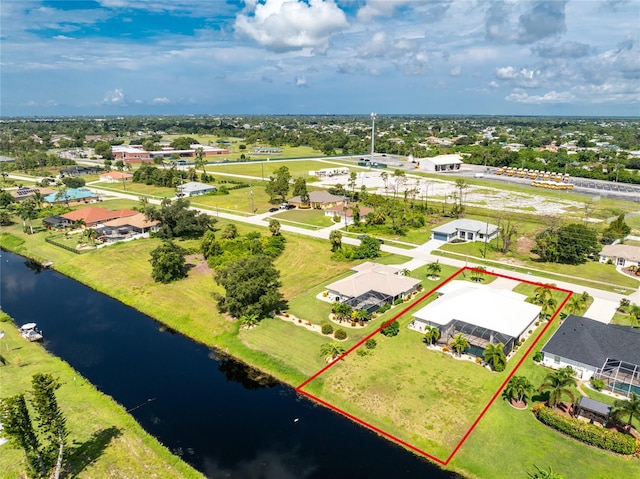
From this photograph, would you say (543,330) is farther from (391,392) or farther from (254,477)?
(254,477)

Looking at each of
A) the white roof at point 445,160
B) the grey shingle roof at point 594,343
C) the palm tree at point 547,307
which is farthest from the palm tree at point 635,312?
the white roof at point 445,160

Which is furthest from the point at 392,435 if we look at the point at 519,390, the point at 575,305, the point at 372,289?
the point at 575,305

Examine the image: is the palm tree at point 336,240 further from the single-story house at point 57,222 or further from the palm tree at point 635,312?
the single-story house at point 57,222

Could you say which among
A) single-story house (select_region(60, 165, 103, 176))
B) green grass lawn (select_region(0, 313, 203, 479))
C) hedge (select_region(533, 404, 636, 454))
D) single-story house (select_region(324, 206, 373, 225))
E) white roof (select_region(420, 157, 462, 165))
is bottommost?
green grass lawn (select_region(0, 313, 203, 479))

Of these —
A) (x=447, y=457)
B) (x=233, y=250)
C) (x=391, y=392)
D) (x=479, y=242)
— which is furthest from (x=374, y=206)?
(x=447, y=457)

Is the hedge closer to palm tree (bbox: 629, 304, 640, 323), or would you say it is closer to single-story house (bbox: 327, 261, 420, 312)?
palm tree (bbox: 629, 304, 640, 323)

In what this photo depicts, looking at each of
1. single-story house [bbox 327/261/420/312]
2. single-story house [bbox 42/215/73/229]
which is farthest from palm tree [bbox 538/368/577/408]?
single-story house [bbox 42/215/73/229]
